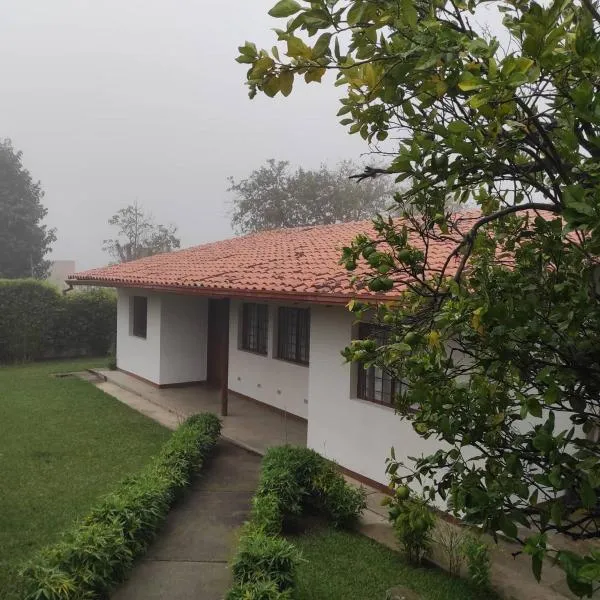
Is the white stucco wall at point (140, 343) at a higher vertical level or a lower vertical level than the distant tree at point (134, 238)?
lower

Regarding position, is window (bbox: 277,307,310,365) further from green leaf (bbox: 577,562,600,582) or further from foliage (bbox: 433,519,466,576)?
green leaf (bbox: 577,562,600,582)

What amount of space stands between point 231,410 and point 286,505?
541cm

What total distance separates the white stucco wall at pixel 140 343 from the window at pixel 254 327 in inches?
97.4

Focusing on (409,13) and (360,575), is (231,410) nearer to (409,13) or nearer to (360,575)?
(360,575)

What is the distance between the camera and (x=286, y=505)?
595 centimetres

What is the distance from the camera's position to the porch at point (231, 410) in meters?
9.42

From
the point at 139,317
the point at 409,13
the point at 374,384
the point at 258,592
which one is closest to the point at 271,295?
the point at 374,384

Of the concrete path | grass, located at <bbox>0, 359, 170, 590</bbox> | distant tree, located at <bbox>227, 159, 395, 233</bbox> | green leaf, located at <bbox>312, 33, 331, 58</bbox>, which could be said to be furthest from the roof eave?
distant tree, located at <bbox>227, 159, 395, 233</bbox>

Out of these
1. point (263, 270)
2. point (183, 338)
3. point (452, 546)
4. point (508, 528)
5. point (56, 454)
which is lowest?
point (56, 454)

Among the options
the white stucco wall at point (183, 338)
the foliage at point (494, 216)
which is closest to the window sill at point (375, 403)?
the foliage at point (494, 216)

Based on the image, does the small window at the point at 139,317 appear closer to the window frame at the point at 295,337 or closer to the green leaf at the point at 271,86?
the window frame at the point at 295,337

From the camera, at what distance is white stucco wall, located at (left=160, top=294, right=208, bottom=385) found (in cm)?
1355

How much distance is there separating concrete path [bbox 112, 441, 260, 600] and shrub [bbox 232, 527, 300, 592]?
0.38 meters

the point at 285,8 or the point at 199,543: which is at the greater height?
the point at 285,8
